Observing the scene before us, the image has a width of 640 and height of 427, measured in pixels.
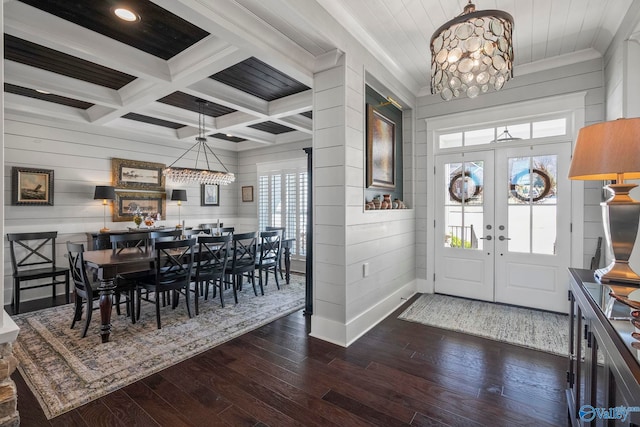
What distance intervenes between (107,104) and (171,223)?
264 centimetres

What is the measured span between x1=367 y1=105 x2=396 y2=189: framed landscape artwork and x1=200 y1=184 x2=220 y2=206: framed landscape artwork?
435cm

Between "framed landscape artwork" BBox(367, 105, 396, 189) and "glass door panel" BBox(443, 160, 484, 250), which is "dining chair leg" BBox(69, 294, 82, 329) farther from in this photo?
"glass door panel" BBox(443, 160, 484, 250)

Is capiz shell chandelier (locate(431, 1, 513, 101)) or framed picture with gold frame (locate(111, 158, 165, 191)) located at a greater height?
capiz shell chandelier (locate(431, 1, 513, 101))

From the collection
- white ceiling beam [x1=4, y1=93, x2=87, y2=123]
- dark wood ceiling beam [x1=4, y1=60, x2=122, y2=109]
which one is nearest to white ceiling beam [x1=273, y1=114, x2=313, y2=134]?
dark wood ceiling beam [x1=4, y1=60, x2=122, y2=109]

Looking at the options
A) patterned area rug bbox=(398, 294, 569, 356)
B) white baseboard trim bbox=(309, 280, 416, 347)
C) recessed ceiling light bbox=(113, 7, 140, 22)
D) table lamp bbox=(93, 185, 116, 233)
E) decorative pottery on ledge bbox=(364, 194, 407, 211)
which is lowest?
patterned area rug bbox=(398, 294, 569, 356)

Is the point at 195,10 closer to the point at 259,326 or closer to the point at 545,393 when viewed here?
the point at 259,326

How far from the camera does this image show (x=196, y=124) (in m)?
5.07

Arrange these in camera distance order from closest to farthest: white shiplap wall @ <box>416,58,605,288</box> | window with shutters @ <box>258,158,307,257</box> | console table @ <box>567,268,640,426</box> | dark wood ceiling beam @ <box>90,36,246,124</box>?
console table @ <box>567,268,640,426</box> → dark wood ceiling beam @ <box>90,36,246,124</box> → white shiplap wall @ <box>416,58,605,288</box> → window with shutters @ <box>258,158,307,257</box>

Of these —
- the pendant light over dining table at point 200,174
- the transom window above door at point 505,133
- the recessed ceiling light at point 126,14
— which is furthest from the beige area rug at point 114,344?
the transom window above door at point 505,133

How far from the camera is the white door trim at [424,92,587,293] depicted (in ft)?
11.5

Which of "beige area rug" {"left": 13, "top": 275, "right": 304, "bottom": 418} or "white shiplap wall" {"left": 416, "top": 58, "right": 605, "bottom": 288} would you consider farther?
"white shiplap wall" {"left": 416, "top": 58, "right": 605, "bottom": 288}

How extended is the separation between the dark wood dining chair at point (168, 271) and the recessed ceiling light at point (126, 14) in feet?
6.71

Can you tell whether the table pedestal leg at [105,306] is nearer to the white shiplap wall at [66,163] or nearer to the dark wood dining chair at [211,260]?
the dark wood dining chair at [211,260]

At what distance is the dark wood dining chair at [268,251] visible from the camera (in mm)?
4625
